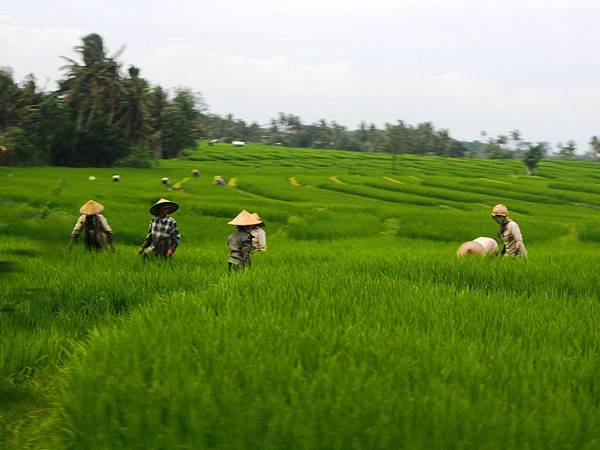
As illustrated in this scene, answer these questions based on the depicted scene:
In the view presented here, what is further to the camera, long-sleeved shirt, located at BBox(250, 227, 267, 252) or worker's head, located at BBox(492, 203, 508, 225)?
long-sleeved shirt, located at BBox(250, 227, 267, 252)

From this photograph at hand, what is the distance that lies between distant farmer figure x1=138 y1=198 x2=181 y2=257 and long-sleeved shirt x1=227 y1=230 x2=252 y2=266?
100 centimetres

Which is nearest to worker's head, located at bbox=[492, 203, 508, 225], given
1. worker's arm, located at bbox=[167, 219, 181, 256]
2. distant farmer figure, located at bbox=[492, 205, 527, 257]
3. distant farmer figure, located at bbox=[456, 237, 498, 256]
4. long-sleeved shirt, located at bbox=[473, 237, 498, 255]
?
distant farmer figure, located at bbox=[492, 205, 527, 257]

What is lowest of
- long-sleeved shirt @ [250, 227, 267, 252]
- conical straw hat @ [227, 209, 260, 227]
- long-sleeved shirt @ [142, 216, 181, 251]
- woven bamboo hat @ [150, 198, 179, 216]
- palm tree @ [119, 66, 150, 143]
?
long-sleeved shirt @ [250, 227, 267, 252]

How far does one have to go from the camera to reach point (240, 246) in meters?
6.99

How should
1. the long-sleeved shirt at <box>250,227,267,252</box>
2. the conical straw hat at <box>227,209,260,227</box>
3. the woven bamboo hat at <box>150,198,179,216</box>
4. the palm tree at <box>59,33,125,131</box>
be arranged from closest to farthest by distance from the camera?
the conical straw hat at <box>227,209,260,227</box>, the woven bamboo hat at <box>150,198,179,216</box>, the long-sleeved shirt at <box>250,227,267,252</box>, the palm tree at <box>59,33,125,131</box>

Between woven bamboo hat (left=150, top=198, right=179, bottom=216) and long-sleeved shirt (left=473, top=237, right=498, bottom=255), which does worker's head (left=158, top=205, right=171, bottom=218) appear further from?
long-sleeved shirt (left=473, top=237, right=498, bottom=255)

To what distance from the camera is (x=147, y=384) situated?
2.85 m

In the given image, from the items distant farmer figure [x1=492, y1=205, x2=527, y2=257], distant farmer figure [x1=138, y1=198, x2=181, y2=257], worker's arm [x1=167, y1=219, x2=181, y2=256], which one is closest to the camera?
distant farmer figure [x1=138, y1=198, x2=181, y2=257]

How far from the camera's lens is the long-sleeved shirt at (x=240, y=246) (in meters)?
6.97

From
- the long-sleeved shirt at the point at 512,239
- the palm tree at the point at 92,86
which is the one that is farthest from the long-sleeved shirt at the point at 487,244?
the palm tree at the point at 92,86

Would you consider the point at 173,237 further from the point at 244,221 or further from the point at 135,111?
the point at 135,111

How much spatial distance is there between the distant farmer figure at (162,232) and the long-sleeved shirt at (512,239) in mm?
4946

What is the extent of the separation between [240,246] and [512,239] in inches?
167

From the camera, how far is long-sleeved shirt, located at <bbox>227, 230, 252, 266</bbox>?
22.9ft
